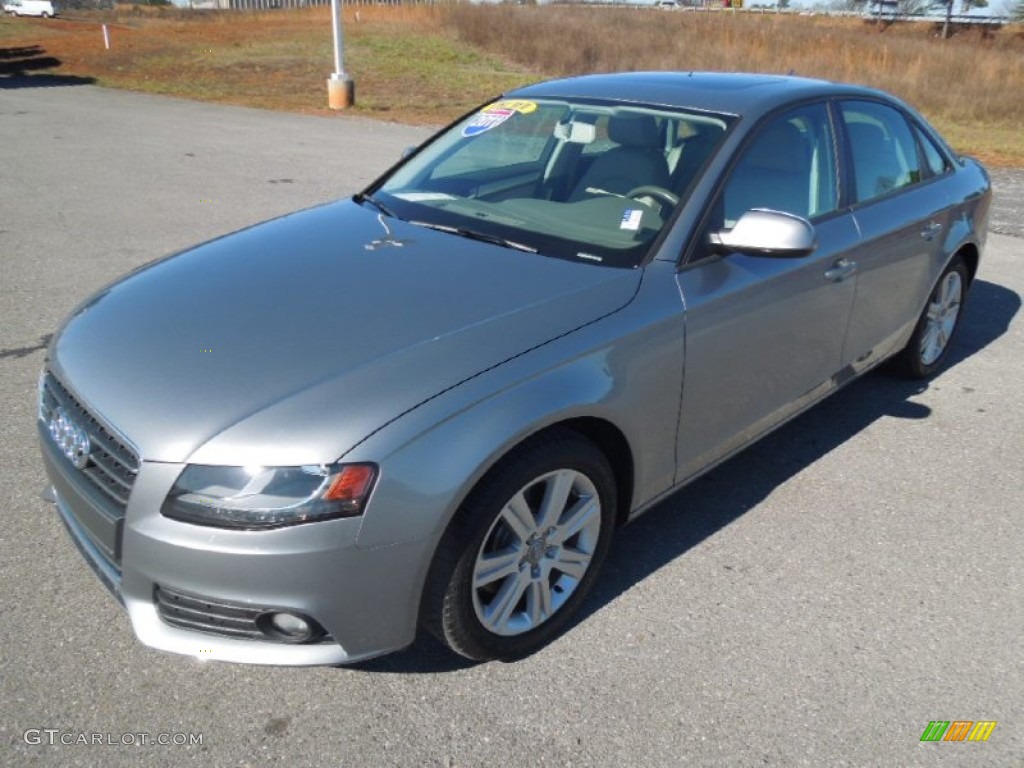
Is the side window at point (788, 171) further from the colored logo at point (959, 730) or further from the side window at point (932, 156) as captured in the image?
the colored logo at point (959, 730)

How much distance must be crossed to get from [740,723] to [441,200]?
2.27m

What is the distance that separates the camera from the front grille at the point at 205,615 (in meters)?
2.29

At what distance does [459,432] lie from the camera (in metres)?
2.30

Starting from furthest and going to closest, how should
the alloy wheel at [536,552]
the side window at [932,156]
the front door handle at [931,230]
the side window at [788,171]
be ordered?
the side window at [932,156] < the front door handle at [931,230] < the side window at [788,171] < the alloy wheel at [536,552]

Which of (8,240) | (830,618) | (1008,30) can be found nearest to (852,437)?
(830,618)

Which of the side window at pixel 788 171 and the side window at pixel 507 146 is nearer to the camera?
the side window at pixel 788 171

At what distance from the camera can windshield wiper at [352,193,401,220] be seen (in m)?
3.65

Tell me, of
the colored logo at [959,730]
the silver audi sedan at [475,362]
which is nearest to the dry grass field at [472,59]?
the silver audi sedan at [475,362]

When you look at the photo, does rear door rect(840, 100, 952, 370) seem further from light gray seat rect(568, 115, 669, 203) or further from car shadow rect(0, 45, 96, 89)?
car shadow rect(0, 45, 96, 89)

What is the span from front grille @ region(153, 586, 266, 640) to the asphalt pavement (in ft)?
1.02

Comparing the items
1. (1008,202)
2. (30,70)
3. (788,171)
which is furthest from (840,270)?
(30,70)

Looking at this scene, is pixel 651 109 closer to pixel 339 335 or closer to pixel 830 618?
pixel 339 335

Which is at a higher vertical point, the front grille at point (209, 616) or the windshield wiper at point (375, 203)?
the windshield wiper at point (375, 203)

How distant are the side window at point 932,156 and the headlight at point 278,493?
12.4ft
